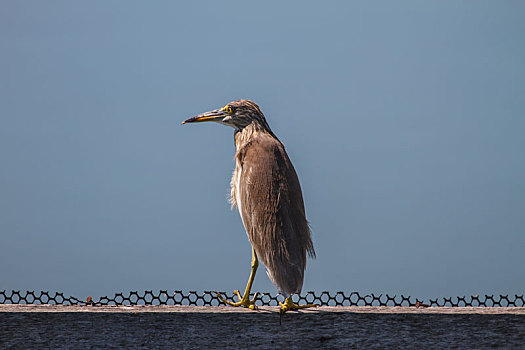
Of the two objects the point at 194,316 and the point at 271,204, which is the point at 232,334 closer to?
the point at 194,316

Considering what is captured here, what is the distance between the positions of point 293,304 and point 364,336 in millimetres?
373

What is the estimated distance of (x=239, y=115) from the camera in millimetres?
3801

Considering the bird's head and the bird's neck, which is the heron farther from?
the bird's head

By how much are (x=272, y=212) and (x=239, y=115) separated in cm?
91

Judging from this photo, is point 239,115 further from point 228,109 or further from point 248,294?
point 248,294

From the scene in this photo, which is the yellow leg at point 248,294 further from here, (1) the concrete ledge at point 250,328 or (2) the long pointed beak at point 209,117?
(2) the long pointed beak at point 209,117

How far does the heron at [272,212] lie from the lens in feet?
9.92

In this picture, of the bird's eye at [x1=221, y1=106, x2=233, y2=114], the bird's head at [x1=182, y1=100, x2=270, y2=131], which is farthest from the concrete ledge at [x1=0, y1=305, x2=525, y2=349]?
the bird's eye at [x1=221, y1=106, x2=233, y2=114]

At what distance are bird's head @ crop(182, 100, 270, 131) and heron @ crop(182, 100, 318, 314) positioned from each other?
282 mm

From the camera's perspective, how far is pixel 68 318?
90.0 inches

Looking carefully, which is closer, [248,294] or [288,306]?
[288,306]

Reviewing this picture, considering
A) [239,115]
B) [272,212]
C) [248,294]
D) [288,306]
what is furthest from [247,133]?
[288,306]

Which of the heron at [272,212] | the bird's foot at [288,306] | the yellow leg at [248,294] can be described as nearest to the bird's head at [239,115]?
the heron at [272,212]

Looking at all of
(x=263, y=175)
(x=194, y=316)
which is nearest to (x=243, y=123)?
(x=263, y=175)
